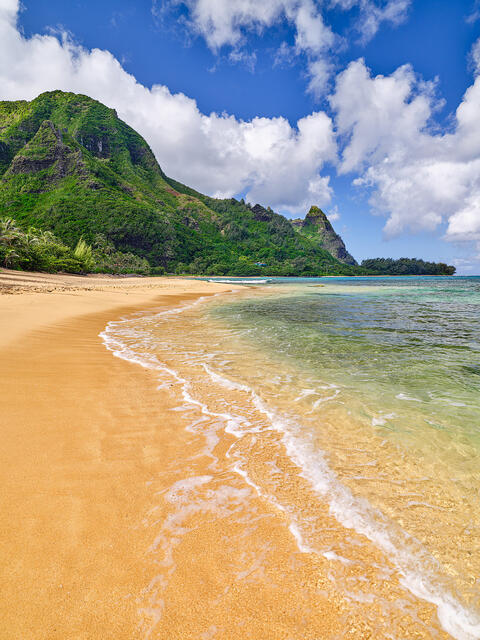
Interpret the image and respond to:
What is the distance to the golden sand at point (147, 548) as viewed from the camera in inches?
69.6

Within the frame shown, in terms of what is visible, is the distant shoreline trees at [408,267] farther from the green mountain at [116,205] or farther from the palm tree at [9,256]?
the palm tree at [9,256]

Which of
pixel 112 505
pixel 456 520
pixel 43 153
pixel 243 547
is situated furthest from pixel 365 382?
pixel 43 153

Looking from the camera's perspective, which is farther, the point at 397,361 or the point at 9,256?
the point at 9,256

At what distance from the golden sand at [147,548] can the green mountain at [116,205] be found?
6825 cm

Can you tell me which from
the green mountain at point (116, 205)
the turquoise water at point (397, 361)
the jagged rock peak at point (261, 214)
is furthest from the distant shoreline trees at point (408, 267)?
the turquoise water at point (397, 361)

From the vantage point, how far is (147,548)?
2.26 m

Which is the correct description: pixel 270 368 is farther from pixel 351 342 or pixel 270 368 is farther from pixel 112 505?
pixel 112 505

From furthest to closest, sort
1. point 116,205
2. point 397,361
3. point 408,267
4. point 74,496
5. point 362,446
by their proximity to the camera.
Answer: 1. point 408,267
2. point 116,205
3. point 397,361
4. point 362,446
5. point 74,496

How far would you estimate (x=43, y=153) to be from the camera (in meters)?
106

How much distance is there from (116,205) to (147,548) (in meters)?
112

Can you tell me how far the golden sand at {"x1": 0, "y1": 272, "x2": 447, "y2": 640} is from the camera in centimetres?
177

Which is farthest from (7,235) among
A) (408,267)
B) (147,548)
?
(408,267)

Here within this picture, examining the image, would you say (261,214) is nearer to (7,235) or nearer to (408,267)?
(408,267)

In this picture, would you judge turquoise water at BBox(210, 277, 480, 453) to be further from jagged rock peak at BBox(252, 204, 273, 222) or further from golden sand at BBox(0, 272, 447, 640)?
jagged rock peak at BBox(252, 204, 273, 222)
